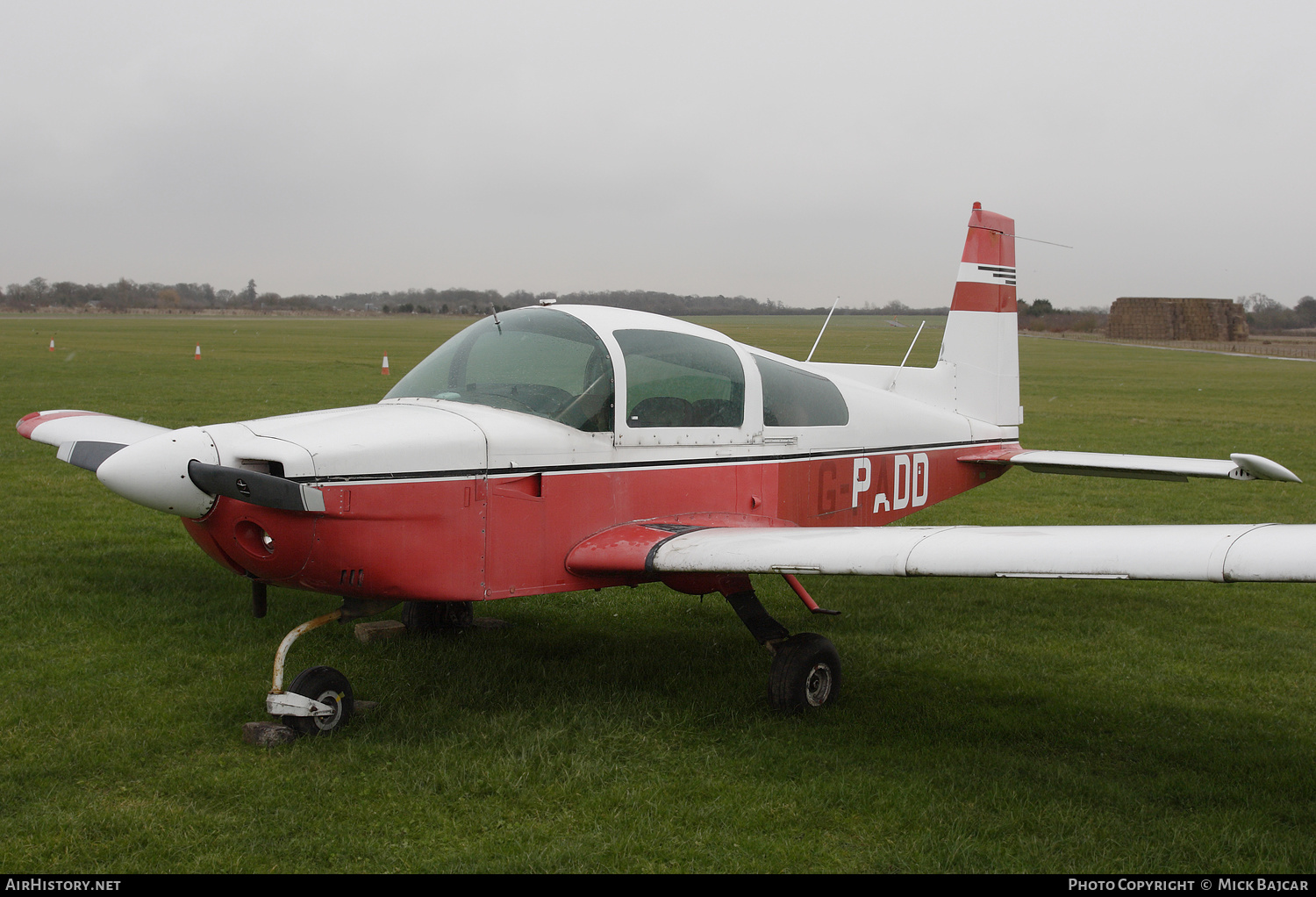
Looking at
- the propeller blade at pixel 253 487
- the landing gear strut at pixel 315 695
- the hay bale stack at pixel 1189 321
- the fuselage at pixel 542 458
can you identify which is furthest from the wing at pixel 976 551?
the hay bale stack at pixel 1189 321

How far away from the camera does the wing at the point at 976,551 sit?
359cm

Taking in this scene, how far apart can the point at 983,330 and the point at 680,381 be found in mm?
3683

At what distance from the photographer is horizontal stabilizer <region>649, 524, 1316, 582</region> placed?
3.57 m

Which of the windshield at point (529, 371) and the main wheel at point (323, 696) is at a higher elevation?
the windshield at point (529, 371)

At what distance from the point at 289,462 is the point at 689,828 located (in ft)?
7.22

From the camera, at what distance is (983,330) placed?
8203 millimetres

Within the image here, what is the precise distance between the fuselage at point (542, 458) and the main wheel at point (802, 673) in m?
0.84

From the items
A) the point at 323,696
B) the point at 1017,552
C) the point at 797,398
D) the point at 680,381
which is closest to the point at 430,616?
the point at 323,696

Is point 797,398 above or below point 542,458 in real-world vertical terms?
above

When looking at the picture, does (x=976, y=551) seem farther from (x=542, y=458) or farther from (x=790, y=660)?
(x=542, y=458)

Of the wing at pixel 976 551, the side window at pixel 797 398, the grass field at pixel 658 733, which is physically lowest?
the grass field at pixel 658 733

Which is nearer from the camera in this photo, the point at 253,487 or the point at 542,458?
the point at 253,487

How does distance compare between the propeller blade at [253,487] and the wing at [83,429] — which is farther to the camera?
the wing at [83,429]

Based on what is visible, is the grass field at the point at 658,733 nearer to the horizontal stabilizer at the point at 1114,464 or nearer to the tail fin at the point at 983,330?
the tail fin at the point at 983,330
